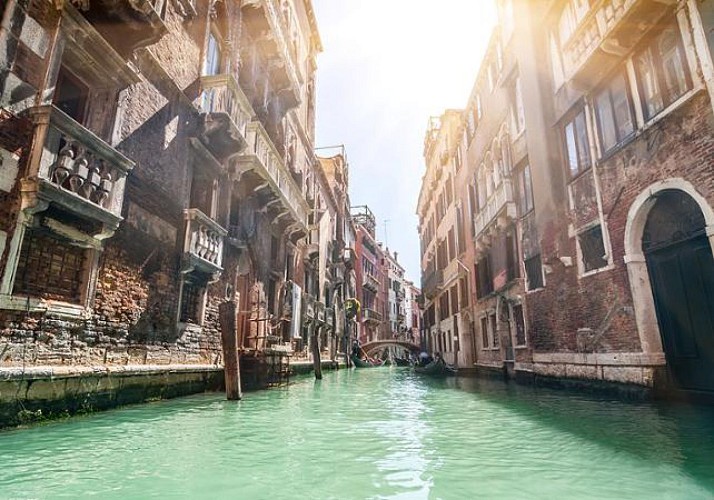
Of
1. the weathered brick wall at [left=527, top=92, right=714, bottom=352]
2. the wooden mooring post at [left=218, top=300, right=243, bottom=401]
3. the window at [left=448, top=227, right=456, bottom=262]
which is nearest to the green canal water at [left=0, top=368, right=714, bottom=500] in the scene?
the wooden mooring post at [left=218, top=300, right=243, bottom=401]

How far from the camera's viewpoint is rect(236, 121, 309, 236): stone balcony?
36.4 ft

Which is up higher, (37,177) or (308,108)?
(308,108)

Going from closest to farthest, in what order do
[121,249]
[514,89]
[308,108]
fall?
[121,249] < [514,89] < [308,108]

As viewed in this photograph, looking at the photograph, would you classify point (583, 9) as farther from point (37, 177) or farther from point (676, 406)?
point (37, 177)

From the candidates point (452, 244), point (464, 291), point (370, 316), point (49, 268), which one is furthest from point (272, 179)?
point (370, 316)

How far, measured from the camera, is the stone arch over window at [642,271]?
23.3ft

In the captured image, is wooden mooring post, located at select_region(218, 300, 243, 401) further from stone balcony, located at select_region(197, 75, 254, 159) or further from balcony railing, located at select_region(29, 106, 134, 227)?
stone balcony, located at select_region(197, 75, 254, 159)

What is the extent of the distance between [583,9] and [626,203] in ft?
14.3

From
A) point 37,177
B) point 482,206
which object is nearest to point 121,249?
point 37,177

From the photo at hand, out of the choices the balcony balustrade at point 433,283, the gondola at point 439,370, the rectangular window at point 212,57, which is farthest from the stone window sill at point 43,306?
the balcony balustrade at point 433,283

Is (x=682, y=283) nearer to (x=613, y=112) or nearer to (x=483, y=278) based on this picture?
(x=613, y=112)

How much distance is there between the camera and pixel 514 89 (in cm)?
1330

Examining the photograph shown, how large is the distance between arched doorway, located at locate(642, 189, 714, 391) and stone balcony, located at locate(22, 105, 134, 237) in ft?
27.3

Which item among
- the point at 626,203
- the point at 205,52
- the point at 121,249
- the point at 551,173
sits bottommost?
the point at 121,249
